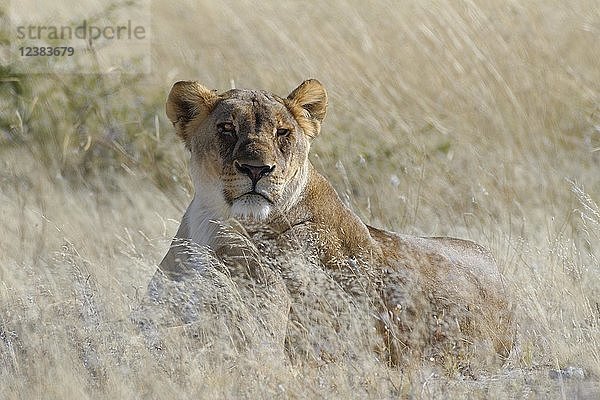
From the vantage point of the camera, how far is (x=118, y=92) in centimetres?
983

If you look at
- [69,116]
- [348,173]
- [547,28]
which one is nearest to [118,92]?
[69,116]

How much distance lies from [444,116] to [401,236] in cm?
398

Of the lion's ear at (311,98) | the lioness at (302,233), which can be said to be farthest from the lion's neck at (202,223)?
the lion's ear at (311,98)

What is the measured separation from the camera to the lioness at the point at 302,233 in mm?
5043

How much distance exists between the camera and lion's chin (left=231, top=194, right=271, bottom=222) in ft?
16.4

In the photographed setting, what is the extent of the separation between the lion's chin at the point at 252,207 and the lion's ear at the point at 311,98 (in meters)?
0.58

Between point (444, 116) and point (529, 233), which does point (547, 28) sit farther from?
point (529, 233)

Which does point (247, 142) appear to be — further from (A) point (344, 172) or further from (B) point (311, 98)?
(A) point (344, 172)

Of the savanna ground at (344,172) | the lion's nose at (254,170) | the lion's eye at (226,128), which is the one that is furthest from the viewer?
the lion's eye at (226,128)

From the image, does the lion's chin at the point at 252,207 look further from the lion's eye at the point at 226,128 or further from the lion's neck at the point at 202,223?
the lion's eye at the point at 226,128

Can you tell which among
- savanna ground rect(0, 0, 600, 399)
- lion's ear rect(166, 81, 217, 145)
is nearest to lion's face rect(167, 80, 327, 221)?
lion's ear rect(166, 81, 217, 145)

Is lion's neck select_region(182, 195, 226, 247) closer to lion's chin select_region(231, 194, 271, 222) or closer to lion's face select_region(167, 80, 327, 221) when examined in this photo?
lion's face select_region(167, 80, 327, 221)

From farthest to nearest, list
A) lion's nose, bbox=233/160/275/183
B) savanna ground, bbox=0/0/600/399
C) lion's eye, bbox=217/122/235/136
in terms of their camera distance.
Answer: lion's eye, bbox=217/122/235/136
lion's nose, bbox=233/160/275/183
savanna ground, bbox=0/0/600/399

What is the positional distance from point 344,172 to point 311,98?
2386 mm
